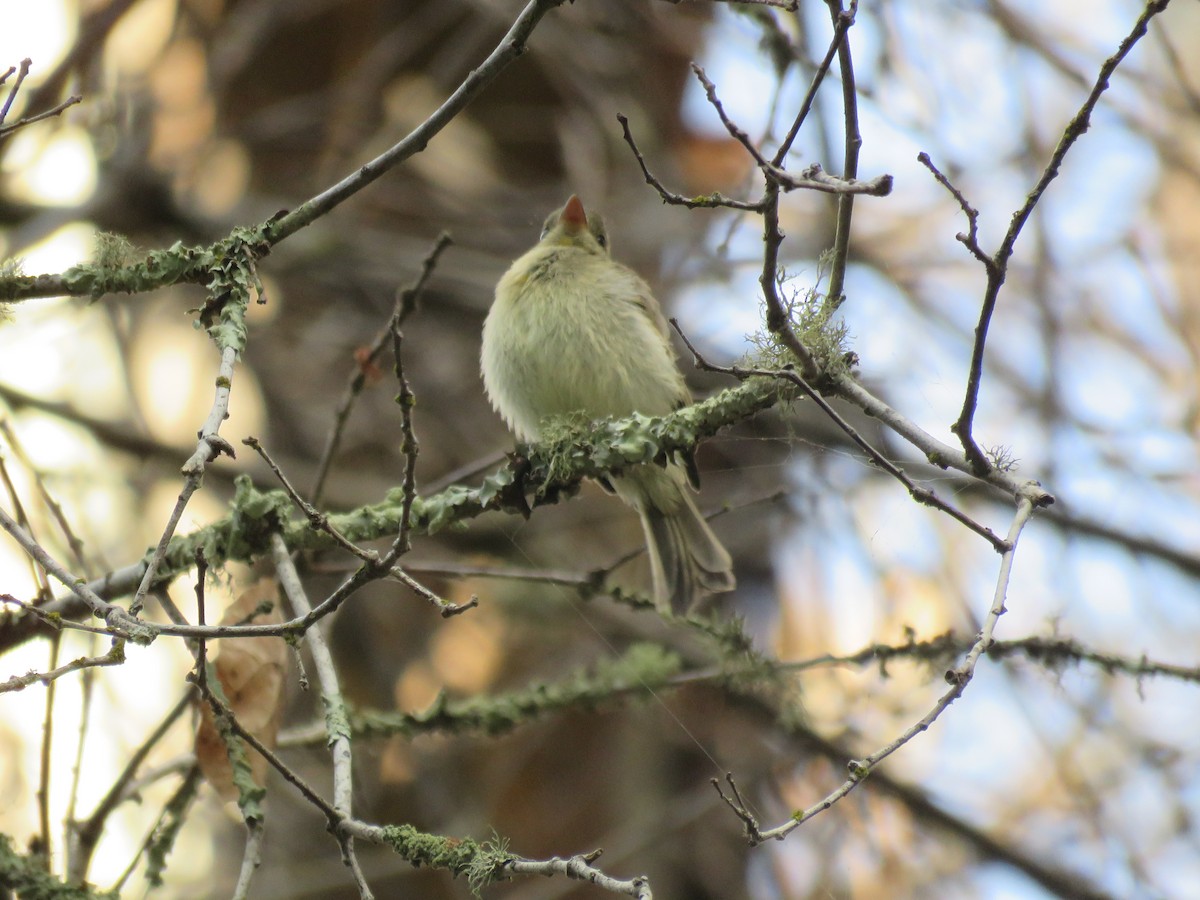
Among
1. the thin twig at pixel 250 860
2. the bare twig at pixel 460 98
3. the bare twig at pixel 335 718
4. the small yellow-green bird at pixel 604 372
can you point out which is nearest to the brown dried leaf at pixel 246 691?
the bare twig at pixel 335 718

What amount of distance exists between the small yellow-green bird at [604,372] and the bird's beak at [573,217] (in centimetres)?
36

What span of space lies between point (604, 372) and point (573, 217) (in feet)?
3.44

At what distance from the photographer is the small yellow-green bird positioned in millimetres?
4160

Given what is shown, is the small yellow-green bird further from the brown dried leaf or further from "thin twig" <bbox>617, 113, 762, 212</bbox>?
"thin twig" <bbox>617, 113, 762, 212</bbox>

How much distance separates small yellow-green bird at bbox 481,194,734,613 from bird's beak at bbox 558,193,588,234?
365 mm

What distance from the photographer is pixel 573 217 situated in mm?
4938

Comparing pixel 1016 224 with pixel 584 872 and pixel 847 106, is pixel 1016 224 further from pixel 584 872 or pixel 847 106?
pixel 584 872

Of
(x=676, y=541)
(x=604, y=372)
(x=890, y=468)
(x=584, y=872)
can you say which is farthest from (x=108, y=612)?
(x=676, y=541)

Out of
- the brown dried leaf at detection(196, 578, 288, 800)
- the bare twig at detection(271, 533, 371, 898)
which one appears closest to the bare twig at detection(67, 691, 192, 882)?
the brown dried leaf at detection(196, 578, 288, 800)

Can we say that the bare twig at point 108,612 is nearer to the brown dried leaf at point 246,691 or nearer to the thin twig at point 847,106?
the brown dried leaf at point 246,691

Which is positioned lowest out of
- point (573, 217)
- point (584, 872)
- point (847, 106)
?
point (584, 872)

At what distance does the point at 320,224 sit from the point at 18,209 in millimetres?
1540

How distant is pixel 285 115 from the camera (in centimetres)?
756

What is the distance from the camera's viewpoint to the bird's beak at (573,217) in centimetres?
493
